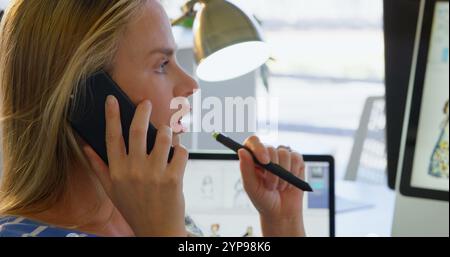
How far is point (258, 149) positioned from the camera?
63 centimetres

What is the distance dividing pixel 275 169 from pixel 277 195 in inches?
2.4

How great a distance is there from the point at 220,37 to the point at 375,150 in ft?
2.47

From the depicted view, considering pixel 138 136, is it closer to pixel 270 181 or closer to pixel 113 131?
pixel 113 131

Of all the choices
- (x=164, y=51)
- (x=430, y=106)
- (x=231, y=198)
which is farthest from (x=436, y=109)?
(x=164, y=51)

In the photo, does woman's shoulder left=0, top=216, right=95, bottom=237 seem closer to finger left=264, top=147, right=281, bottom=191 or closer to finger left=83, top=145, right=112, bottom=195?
finger left=83, top=145, right=112, bottom=195

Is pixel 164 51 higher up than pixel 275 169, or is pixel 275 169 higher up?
pixel 164 51

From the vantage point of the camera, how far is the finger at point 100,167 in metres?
0.57

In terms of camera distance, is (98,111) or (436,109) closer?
(98,111)

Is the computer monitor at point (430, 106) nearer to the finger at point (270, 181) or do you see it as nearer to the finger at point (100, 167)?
the finger at point (270, 181)

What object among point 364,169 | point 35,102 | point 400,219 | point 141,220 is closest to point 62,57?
point 35,102

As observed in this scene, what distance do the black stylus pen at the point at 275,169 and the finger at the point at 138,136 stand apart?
82 millimetres

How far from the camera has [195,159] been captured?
890 mm

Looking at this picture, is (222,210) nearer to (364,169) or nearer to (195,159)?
(195,159)

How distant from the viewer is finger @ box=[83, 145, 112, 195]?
57 cm
